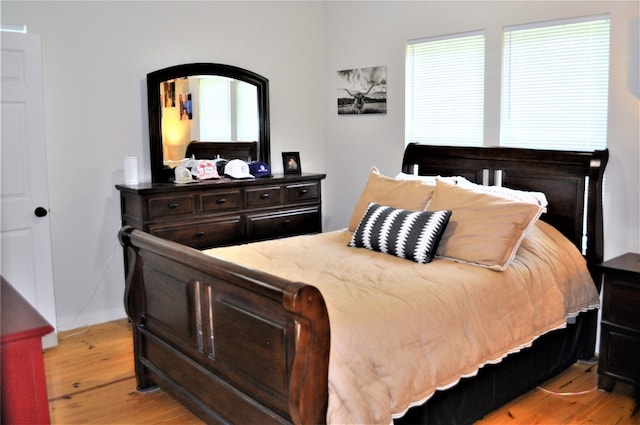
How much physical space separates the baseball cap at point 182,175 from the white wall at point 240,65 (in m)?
0.28

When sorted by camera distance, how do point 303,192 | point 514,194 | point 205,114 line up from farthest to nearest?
point 303,192
point 205,114
point 514,194

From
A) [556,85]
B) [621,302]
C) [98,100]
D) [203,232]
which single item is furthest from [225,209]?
[621,302]

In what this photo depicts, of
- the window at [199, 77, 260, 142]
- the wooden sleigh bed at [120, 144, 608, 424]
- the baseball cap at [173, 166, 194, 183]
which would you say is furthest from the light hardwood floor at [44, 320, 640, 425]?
the window at [199, 77, 260, 142]

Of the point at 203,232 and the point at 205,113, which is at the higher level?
the point at 205,113

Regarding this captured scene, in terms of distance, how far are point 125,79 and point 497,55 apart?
105 inches

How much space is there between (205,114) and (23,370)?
3.50 m

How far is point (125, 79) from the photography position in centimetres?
455

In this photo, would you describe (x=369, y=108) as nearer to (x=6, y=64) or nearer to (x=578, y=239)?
(x=578, y=239)

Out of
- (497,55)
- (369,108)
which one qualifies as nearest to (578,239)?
(497,55)

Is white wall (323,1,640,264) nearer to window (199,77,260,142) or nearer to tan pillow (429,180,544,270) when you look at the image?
tan pillow (429,180,544,270)

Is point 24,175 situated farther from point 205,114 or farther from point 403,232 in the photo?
point 403,232

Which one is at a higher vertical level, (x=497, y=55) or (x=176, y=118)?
(x=497, y=55)

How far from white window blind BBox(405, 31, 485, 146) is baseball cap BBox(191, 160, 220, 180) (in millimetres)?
1562

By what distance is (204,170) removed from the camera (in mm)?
4770
